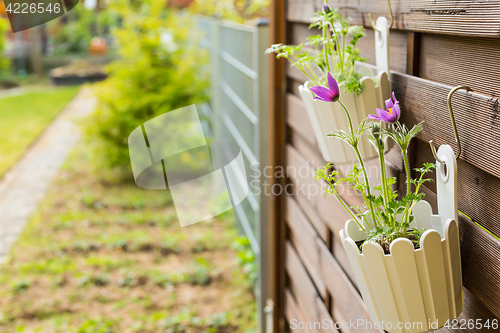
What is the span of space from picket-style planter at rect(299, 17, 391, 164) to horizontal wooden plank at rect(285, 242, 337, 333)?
1.28ft

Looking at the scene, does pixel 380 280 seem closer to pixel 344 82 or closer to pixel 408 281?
pixel 408 281

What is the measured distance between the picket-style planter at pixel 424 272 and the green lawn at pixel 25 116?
4.21 metres

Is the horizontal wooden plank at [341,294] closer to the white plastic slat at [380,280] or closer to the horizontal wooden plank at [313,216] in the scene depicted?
the horizontal wooden plank at [313,216]

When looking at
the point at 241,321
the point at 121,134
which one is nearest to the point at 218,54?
the point at 121,134

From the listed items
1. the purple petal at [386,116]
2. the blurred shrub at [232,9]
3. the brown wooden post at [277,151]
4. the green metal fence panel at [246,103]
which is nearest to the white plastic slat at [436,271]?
the purple petal at [386,116]

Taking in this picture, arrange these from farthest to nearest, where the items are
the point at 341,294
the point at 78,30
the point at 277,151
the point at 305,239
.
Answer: the point at 78,30
the point at 277,151
the point at 305,239
the point at 341,294

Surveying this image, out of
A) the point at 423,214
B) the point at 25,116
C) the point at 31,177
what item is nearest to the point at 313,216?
the point at 423,214

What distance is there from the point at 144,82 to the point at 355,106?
3.38 meters

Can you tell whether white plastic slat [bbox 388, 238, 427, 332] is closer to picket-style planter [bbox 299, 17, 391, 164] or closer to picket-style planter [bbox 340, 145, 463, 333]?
picket-style planter [bbox 340, 145, 463, 333]

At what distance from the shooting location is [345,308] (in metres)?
0.93

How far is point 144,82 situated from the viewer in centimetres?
394

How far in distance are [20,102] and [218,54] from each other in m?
4.06

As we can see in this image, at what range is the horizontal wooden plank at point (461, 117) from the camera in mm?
481

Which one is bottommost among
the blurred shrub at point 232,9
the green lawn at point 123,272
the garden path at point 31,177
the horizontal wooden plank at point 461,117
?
the green lawn at point 123,272
